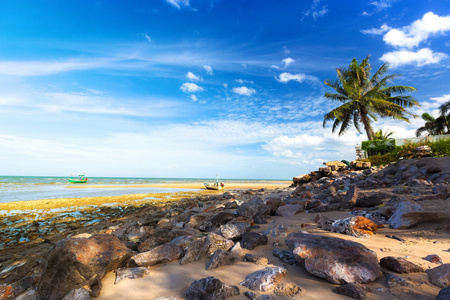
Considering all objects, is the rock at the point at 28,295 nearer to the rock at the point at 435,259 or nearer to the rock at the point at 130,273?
the rock at the point at 130,273

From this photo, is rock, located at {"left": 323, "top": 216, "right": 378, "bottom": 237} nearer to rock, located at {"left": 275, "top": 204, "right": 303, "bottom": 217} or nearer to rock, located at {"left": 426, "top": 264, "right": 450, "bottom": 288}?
rock, located at {"left": 426, "top": 264, "right": 450, "bottom": 288}

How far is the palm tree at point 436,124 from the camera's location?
130 feet

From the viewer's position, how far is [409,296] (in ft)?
5.68

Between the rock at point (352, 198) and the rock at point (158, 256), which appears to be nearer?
the rock at point (158, 256)

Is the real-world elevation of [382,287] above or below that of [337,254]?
below

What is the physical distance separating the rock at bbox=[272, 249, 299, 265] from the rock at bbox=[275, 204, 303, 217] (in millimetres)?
2477

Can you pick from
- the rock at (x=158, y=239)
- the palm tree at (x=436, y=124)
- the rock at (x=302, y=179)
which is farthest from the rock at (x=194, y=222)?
the palm tree at (x=436, y=124)

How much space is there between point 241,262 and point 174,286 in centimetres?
83

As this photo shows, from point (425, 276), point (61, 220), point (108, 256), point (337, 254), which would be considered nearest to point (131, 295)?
point (108, 256)

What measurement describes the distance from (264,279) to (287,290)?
23cm

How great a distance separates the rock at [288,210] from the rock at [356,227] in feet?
5.41

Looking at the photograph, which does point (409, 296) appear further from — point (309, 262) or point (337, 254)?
point (309, 262)

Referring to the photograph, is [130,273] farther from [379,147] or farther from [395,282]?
[379,147]

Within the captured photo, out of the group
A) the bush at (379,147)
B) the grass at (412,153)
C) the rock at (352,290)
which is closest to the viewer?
the rock at (352,290)
